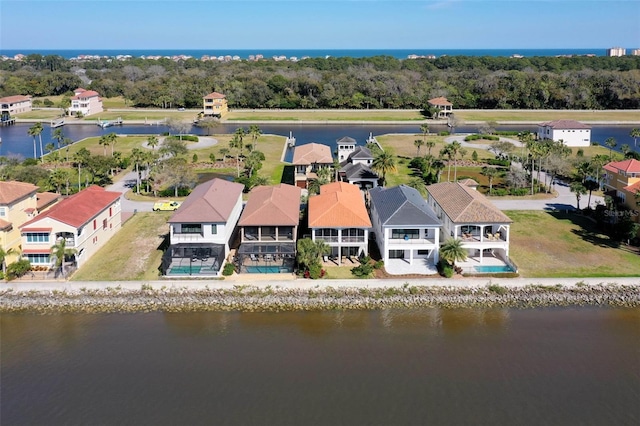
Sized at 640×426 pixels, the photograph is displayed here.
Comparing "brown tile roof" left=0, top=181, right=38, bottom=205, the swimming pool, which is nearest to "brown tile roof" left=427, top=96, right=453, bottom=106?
the swimming pool

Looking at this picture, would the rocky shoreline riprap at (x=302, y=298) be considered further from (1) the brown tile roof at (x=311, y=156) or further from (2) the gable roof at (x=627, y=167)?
(1) the brown tile roof at (x=311, y=156)

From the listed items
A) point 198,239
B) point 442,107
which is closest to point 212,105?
point 442,107

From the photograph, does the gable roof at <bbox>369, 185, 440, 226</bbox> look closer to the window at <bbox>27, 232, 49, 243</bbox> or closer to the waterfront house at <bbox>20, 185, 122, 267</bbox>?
the waterfront house at <bbox>20, 185, 122, 267</bbox>

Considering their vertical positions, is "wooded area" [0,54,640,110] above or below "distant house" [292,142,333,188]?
above

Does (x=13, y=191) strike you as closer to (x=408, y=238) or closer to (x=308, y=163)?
(x=408, y=238)

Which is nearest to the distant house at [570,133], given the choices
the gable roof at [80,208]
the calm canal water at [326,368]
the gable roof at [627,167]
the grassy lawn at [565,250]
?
the gable roof at [627,167]

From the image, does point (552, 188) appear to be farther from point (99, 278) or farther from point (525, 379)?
point (99, 278)
